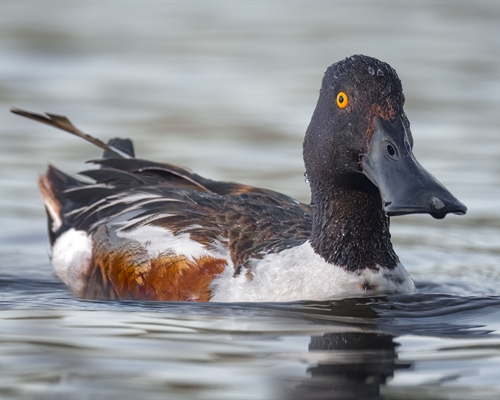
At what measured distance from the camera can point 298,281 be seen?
21.3 ft

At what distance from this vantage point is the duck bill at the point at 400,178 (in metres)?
5.65

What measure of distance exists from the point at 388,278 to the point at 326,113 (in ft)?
3.27

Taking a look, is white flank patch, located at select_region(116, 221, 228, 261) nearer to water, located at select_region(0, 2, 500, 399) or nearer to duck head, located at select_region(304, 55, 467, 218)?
water, located at select_region(0, 2, 500, 399)

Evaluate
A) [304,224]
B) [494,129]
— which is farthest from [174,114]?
[304,224]

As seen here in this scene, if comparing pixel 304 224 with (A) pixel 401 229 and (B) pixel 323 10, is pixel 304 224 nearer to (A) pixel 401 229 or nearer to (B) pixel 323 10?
(A) pixel 401 229

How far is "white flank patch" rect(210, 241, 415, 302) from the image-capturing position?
253 inches

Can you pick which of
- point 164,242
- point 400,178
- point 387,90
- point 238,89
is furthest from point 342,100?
point 238,89

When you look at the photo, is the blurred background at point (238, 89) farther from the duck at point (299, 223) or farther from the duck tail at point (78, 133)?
the duck at point (299, 223)

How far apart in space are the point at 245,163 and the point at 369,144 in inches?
170

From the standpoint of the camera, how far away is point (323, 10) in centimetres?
1702

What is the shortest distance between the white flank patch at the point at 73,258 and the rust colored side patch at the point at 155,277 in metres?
0.28

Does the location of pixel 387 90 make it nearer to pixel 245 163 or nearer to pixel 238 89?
pixel 245 163

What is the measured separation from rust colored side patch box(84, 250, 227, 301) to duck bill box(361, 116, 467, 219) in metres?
1.16

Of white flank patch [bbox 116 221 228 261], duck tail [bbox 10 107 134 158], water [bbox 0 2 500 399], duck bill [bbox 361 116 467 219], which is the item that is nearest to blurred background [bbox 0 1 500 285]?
water [bbox 0 2 500 399]
